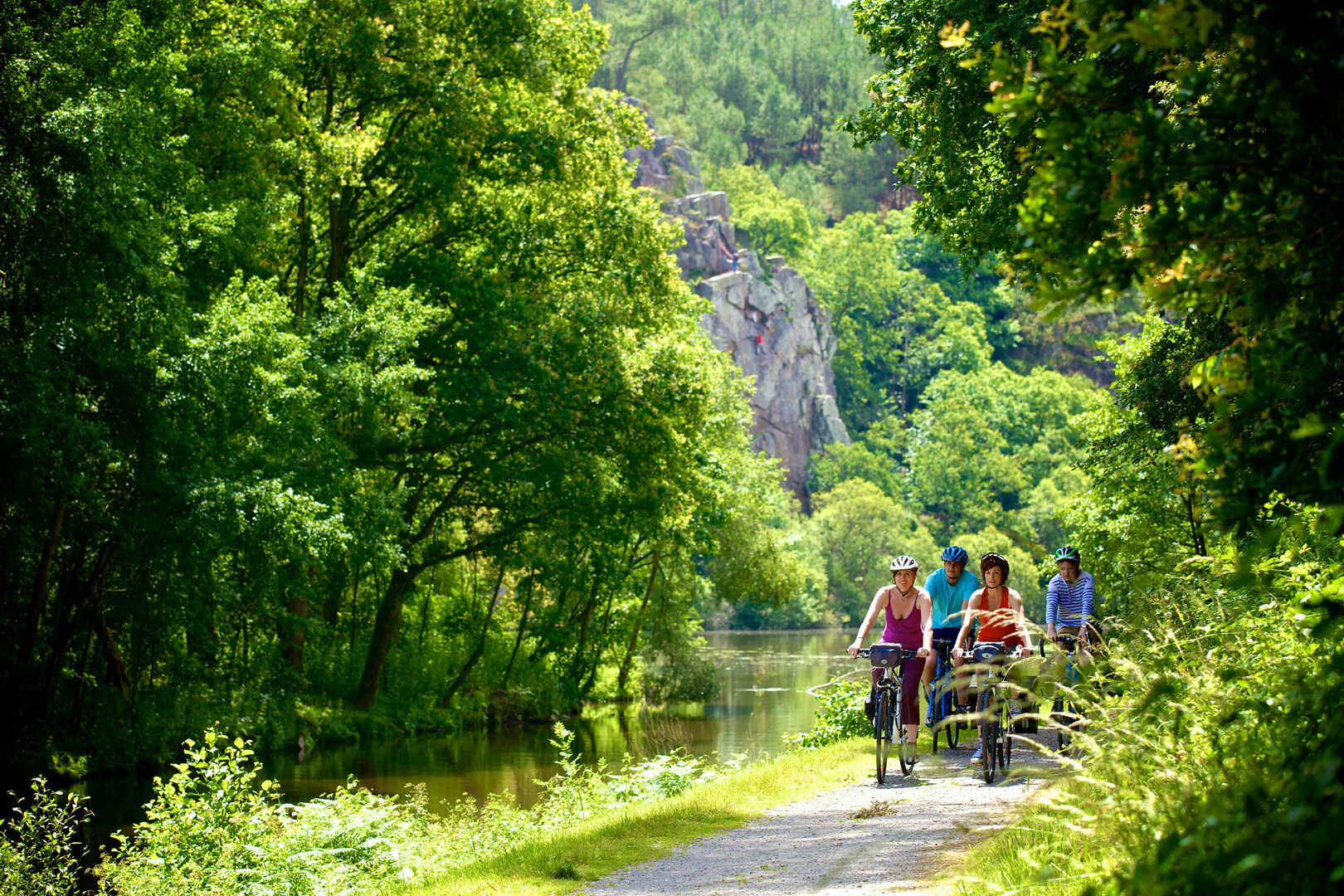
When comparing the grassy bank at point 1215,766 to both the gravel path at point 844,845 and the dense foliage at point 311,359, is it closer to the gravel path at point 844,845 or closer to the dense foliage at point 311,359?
the gravel path at point 844,845

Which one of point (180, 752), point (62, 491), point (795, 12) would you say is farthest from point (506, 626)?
point (795, 12)

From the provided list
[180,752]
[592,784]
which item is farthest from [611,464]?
[592,784]

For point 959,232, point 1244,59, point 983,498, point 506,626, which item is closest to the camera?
point 1244,59

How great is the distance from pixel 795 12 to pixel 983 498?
82.5m

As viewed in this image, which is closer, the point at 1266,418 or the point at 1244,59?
the point at 1244,59

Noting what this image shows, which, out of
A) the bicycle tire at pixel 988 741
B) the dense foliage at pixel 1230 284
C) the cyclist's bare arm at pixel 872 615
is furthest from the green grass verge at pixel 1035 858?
the cyclist's bare arm at pixel 872 615

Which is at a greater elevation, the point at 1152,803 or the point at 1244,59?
the point at 1244,59

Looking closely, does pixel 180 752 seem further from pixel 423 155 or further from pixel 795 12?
pixel 795 12

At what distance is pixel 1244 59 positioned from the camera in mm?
2701

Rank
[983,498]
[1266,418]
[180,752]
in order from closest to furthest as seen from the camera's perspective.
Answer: [1266,418] < [180,752] < [983,498]

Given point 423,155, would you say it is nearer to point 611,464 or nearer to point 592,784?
point 611,464

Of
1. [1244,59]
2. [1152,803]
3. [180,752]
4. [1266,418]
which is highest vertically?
[1244,59]

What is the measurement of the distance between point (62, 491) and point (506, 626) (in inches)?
774

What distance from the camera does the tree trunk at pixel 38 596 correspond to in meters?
16.6
